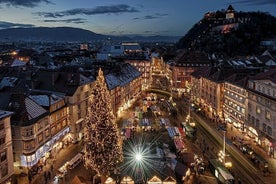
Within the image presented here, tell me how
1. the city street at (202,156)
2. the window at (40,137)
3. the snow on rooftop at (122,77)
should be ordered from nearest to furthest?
the city street at (202,156), the window at (40,137), the snow on rooftop at (122,77)

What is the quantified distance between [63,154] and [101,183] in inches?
544

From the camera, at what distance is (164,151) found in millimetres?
50625

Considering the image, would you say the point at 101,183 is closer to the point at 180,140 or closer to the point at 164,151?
the point at 164,151

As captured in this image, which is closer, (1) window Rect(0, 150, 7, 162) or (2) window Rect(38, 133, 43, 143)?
(1) window Rect(0, 150, 7, 162)

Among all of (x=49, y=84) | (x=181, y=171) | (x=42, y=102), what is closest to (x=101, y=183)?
(x=181, y=171)

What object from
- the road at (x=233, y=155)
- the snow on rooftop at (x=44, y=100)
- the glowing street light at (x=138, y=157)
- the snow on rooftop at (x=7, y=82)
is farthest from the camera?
the snow on rooftop at (x=7, y=82)

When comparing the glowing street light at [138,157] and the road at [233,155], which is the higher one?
the glowing street light at [138,157]

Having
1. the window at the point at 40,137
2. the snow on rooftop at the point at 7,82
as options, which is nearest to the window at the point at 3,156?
the window at the point at 40,137

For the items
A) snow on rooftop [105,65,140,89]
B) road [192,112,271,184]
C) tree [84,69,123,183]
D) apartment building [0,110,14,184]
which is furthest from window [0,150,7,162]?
snow on rooftop [105,65,140,89]

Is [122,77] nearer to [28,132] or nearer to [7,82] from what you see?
[7,82]

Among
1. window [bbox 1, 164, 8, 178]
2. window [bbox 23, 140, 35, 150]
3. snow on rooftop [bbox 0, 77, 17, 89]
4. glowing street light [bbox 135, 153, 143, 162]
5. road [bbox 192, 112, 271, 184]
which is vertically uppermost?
snow on rooftop [bbox 0, 77, 17, 89]

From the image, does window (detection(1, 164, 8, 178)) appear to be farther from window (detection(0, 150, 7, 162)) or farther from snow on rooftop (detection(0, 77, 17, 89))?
snow on rooftop (detection(0, 77, 17, 89))

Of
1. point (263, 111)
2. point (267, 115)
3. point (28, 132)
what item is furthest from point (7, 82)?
point (267, 115)

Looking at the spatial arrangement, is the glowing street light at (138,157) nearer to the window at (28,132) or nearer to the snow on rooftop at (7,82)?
the window at (28,132)
